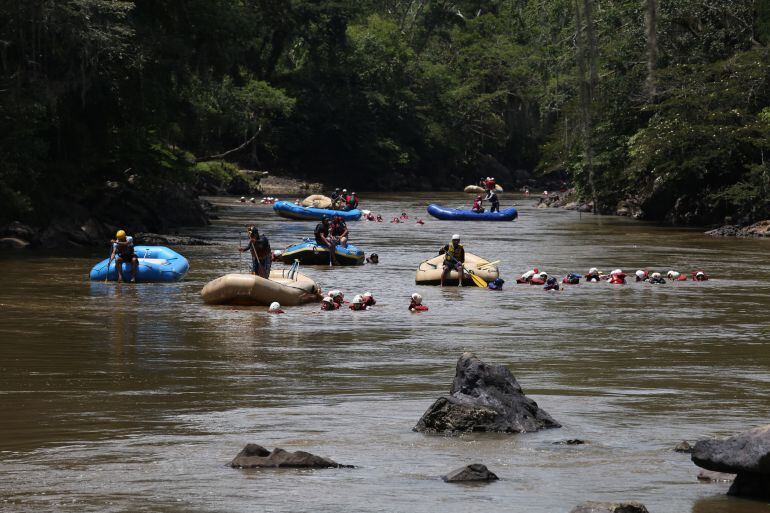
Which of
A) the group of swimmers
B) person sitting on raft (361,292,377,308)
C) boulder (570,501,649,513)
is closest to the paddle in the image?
the group of swimmers

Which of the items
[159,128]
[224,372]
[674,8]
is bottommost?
[224,372]

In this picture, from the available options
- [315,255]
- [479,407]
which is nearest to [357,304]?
[315,255]

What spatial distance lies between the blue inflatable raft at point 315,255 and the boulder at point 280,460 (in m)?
21.7

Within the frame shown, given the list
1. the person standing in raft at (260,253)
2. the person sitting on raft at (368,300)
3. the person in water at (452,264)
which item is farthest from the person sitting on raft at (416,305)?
the person in water at (452,264)

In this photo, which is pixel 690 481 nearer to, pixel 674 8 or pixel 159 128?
pixel 159 128

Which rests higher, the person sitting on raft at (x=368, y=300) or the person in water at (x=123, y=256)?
the person in water at (x=123, y=256)

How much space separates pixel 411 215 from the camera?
5784 cm

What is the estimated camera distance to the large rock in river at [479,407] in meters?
12.8

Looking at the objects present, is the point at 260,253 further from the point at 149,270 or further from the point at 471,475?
the point at 471,475

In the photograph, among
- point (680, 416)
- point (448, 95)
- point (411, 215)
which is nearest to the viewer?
point (680, 416)

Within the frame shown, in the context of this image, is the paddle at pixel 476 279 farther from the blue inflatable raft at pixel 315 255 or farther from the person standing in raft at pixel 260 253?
the blue inflatable raft at pixel 315 255

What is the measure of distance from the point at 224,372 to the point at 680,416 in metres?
5.81

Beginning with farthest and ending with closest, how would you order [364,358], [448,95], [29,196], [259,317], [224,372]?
1. [448,95]
2. [29,196]
3. [259,317]
4. [364,358]
5. [224,372]

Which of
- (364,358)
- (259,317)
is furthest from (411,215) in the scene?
(364,358)
